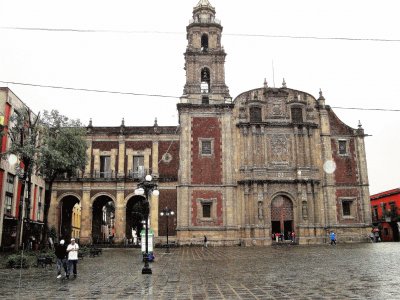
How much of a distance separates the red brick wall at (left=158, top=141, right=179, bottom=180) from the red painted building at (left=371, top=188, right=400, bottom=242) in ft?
99.2

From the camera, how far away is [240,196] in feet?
122

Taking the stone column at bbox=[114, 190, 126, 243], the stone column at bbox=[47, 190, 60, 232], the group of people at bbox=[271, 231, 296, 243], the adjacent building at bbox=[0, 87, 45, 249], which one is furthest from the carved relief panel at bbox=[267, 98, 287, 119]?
the adjacent building at bbox=[0, 87, 45, 249]

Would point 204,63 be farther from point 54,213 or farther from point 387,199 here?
point 387,199

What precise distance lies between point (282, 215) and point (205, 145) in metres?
9.26

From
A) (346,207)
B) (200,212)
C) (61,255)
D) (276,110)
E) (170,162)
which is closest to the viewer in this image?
(61,255)

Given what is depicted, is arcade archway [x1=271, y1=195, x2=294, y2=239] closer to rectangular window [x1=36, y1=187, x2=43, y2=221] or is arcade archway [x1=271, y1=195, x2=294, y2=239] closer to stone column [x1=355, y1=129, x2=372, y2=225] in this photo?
stone column [x1=355, y1=129, x2=372, y2=225]

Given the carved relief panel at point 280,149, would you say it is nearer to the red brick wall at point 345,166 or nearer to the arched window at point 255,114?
the arched window at point 255,114

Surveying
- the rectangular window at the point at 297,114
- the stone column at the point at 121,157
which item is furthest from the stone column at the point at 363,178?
the stone column at the point at 121,157

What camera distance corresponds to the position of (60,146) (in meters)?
26.7

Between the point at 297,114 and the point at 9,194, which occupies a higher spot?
the point at 297,114

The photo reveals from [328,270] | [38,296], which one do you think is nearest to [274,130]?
[328,270]

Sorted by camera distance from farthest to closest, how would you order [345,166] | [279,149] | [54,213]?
[345,166] → [279,149] → [54,213]

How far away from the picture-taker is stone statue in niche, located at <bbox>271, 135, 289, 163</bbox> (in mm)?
38469

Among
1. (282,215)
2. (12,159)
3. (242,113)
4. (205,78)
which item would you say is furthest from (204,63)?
(12,159)
